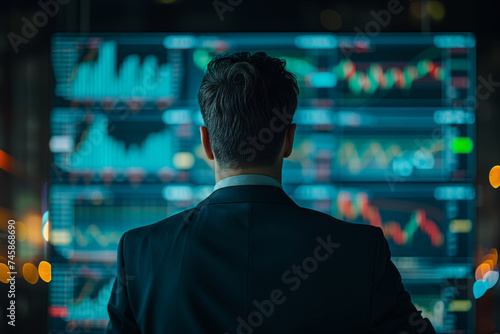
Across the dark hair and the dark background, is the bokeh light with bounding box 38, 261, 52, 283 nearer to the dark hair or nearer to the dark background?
the dark background

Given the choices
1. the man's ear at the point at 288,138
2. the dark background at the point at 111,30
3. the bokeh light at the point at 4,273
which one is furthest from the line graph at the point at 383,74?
the bokeh light at the point at 4,273

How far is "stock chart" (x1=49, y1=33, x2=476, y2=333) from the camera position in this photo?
1824mm

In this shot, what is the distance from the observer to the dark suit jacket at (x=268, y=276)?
2.57ft

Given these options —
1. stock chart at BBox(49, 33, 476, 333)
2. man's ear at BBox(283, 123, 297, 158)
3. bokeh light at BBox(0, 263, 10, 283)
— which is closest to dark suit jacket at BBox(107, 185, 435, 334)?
man's ear at BBox(283, 123, 297, 158)

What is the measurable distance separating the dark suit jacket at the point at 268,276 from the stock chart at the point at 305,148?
39.9 inches

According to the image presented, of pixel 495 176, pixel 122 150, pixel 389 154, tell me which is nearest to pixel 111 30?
pixel 122 150

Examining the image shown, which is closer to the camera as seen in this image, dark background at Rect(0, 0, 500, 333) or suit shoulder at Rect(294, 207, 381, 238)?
suit shoulder at Rect(294, 207, 381, 238)

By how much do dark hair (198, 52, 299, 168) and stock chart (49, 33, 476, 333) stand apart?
0.95 m

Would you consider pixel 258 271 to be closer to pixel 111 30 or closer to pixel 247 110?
pixel 247 110

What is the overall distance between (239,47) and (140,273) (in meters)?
1.19

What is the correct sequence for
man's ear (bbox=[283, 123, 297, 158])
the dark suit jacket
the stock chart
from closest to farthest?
the dark suit jacket < man's ear (bbox=[283, 123, 297, 158]) < the stock chart

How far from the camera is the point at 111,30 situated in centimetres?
191

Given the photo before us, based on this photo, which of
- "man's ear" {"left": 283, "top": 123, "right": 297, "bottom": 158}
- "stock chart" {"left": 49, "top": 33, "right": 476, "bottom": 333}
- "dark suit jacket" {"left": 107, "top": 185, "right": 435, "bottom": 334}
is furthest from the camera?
"stock chart" {"left": 49, "top": 33, "right": 476, "bottom": 333}

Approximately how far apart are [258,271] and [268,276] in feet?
0.06
